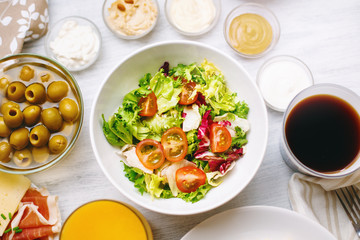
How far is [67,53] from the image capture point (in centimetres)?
169

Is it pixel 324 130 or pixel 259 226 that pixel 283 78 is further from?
pixel 259 226

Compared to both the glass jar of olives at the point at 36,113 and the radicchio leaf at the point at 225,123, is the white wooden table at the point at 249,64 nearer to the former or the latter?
the glass jar of olives at the point at 36,113

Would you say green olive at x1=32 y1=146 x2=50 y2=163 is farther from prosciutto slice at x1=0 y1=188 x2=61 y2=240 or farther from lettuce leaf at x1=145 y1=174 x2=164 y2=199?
lettuce leaf at x1=145 y1=174 x2=164 y2=199

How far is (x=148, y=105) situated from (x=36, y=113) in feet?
1.65

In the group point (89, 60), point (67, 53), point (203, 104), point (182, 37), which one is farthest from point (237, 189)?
point (67, 53)

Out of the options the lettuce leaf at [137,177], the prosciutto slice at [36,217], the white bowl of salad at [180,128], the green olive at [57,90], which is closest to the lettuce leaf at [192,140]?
the white bowl of salad at [180,128]

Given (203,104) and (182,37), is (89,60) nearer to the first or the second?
(182,37)

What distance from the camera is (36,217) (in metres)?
1.61

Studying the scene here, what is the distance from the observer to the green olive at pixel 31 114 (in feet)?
4.90

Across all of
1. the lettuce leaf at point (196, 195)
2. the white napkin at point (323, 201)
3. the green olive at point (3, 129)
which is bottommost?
the white napkin at point (323, 201)

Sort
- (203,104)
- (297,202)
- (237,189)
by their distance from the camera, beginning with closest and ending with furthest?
(237,189)
(203,104)
(297,202)

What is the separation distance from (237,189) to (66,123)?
2.72 ft

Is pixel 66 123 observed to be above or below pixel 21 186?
above

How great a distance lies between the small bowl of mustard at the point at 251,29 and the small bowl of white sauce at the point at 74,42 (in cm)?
66
